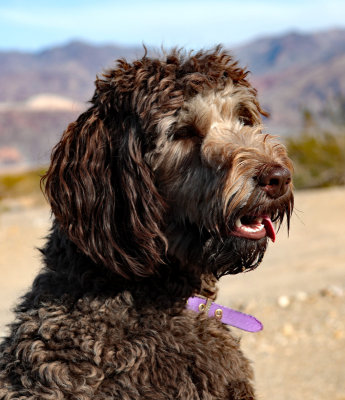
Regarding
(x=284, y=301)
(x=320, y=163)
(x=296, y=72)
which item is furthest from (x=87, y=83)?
(x=296, y=72)

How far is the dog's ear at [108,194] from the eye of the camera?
2.89 metres

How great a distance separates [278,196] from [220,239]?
30 cm

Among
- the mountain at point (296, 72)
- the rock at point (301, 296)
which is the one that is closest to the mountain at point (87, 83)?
the mountain at point (296, 72)

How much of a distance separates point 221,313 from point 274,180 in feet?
2.37

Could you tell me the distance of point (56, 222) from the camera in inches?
124

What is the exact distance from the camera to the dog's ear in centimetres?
289

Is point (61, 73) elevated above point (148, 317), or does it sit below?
above

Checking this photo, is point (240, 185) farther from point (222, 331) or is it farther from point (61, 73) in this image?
point (61, 73)

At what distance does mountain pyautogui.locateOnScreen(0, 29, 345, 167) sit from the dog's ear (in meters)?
0.43

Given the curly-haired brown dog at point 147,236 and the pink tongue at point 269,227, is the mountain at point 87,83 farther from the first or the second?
the pink tongue at point 269,227

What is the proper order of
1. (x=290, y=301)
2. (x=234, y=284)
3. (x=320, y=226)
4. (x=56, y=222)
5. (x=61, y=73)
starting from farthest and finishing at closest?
(x=61, y=73) < (x=320, y=226) < (x=234, y=284) < (x=290, y=301) < (x=56, y=222)

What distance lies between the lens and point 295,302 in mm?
7180

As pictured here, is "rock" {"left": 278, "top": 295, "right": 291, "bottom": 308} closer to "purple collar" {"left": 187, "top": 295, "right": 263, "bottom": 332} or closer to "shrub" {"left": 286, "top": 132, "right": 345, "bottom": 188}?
"purple collar" {"left": 187, "top": 295, "right": 263, "bottom": 332}

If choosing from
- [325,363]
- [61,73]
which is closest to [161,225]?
[325,363]
